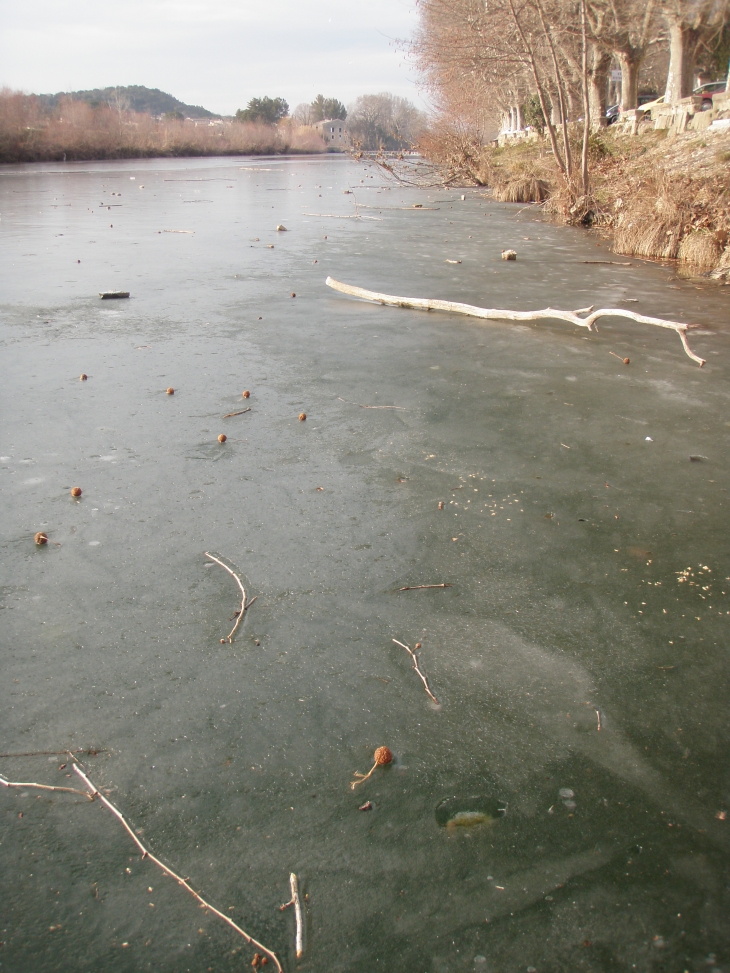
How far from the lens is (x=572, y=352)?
733cm

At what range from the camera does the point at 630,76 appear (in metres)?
30.1

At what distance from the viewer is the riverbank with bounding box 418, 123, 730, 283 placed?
11.1 m

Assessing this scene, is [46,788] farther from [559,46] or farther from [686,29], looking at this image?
[686,29]

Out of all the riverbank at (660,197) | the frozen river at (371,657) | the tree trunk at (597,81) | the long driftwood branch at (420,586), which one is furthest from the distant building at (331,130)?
the long driftwood branch at (420,586)

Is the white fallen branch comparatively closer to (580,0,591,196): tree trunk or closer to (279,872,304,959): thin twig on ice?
(279,872,304,959): thin twig on ice

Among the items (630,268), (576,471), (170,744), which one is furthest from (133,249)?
(170,744)

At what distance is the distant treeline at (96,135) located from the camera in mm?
55750

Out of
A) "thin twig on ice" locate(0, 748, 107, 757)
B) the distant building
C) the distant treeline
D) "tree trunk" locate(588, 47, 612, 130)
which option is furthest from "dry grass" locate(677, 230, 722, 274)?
the distant building

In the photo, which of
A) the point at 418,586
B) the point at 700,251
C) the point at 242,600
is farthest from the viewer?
the point at 700,251

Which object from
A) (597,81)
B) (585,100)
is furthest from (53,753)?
(597,81)

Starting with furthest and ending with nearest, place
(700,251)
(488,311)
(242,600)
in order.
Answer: (700,251), (488,311), (242,600)

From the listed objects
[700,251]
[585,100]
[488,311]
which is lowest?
[488,311]

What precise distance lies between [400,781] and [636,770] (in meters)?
0.79

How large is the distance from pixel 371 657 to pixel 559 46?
28877 mm
